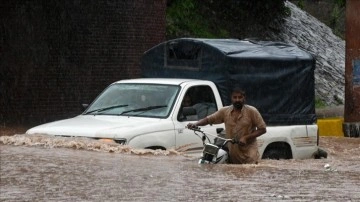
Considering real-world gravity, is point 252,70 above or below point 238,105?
above

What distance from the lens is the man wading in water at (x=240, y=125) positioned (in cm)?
1312

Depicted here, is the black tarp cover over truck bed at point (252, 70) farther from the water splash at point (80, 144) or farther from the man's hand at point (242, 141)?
the water splash at point (80, 144)

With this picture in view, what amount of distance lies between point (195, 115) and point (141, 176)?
2.66 meters

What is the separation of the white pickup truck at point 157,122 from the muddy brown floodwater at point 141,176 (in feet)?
0.80

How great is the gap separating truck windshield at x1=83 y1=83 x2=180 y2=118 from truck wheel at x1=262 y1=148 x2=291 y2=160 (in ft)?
6.09

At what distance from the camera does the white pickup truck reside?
1327cm

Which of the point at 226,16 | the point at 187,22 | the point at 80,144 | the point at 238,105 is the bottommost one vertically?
the point at 80,144

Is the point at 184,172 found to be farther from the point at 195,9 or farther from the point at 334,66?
the point at 334,66

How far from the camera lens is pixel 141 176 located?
1174 centimetres

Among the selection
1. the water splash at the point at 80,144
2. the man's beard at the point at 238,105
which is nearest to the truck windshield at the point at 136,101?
the water splash at the point at 80,144

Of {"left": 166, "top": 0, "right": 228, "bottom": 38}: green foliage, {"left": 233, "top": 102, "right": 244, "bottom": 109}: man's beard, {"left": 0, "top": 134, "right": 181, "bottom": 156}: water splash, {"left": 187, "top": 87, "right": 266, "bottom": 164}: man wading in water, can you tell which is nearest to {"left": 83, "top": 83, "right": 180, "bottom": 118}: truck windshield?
{"left": 0, "top": 134, "right": 181, "bottom": 156}: water splash

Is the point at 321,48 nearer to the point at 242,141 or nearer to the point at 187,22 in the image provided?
the point at 187,22

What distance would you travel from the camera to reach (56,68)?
2350 centimetres

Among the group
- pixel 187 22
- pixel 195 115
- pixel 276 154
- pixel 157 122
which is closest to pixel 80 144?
pixel 157 122
